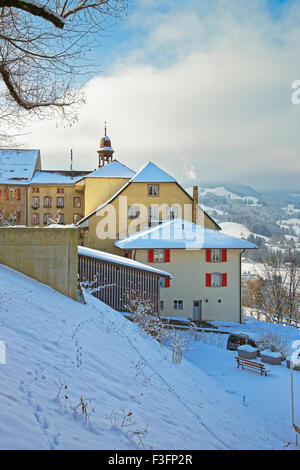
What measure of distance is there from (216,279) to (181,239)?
407cm

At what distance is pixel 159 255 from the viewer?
26672 mm

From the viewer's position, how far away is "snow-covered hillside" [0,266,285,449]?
4207 millimetres

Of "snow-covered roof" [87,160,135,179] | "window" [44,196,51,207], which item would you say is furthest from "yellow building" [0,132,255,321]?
"window" [44,196,51,207]

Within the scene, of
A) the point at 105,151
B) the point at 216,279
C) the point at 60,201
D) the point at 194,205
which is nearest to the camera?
the point at 216,279

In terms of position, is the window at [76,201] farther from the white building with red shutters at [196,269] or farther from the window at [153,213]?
the white building with red shutters at [196,269]

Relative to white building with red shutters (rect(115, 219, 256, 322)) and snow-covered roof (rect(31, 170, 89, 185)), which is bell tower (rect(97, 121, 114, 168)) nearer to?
snow-covered roof (rect(31, 170, 89, 185))

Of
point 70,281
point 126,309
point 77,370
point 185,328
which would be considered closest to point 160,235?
point 185,328

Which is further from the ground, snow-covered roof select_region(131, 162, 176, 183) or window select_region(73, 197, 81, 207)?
snow-covered roof select_region(131, 162, 176, 183)

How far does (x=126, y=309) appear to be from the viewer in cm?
1811

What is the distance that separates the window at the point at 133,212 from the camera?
109 feet

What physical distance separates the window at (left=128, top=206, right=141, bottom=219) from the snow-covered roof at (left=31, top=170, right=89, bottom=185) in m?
25.1

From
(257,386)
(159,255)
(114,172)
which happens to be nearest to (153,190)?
(114,172)

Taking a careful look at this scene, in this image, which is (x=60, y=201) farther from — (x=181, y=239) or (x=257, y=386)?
(x=257, y=386)

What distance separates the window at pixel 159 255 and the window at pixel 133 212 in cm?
737
